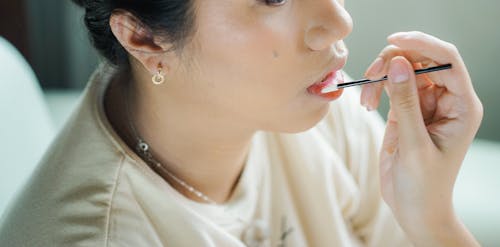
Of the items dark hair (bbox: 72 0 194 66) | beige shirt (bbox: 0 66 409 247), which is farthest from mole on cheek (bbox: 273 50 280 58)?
beige shirt (bbox: 0 66 409 247)

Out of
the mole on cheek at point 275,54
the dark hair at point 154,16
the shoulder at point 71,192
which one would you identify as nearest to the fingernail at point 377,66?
the mole on cheek at point 275,54

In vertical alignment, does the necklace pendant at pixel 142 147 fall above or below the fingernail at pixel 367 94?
below

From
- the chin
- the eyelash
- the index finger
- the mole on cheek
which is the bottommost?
the chin

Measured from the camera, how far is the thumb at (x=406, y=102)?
0.91m

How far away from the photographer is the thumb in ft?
3.00

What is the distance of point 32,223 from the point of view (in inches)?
36.0

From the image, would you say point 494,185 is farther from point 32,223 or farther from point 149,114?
point 32,223

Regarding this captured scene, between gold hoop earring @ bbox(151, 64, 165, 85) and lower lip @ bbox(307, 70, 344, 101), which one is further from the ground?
lower lip @ bbox(307, 70, 344, 101)

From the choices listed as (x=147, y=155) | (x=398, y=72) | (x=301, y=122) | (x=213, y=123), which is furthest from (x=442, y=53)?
(x=147, y=155)

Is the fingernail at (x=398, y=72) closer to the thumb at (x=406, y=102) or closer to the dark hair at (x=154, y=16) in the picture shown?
the thumb at (x=406, y=102)

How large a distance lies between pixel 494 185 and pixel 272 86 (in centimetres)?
62

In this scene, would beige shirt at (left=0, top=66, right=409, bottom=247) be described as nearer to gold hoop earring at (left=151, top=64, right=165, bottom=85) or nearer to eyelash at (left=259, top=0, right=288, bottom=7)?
gold hoop earring at (left=151, top=64, right=165, bottom=85)

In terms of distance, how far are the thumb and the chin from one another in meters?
0.10

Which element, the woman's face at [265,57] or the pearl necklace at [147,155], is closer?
the woman's face at [265,57]
